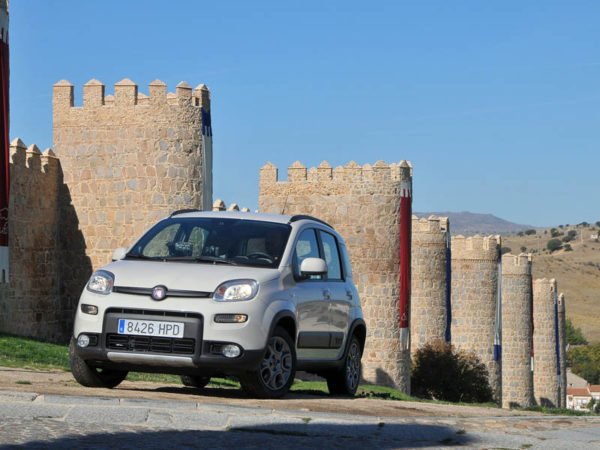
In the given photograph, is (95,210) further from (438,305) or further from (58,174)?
(438,305)

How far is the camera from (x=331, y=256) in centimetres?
1138

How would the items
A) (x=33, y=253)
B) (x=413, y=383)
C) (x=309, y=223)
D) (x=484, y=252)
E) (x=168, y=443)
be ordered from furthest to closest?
(x=484, y=252) < (x=413, y=383) < (x=33, y=253) < (x=309, y=223) < (x=168, y=443)

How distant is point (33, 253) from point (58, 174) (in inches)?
79.1

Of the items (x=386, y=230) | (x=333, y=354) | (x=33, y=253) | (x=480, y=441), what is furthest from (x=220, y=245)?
(x=386, y=230)

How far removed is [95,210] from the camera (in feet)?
73.7

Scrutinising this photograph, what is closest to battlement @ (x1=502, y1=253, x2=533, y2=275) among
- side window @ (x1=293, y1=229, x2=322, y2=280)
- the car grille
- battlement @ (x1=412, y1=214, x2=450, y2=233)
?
battlement @ (x1=412, y1=214, x2=450, y2=233)

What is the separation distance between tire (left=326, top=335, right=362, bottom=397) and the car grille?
264 cm

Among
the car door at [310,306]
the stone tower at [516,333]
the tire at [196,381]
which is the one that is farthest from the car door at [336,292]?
the stone tower at [516,333]

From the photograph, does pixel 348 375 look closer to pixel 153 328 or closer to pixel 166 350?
pixel 166 350

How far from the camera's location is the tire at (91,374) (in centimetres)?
974

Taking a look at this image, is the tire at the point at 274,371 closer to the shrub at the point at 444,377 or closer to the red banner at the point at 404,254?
the red banner at the point at 404,254

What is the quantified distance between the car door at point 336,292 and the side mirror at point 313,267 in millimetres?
846

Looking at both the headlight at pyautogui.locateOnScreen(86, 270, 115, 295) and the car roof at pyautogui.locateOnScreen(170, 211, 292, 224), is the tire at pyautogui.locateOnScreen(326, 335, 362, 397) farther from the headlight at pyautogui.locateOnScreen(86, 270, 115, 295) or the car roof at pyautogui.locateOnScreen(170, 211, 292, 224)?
the headlight at pyautogui.locateOnScreen(86, 270, 115, 295)

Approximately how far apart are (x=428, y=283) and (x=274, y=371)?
28.0 meters
